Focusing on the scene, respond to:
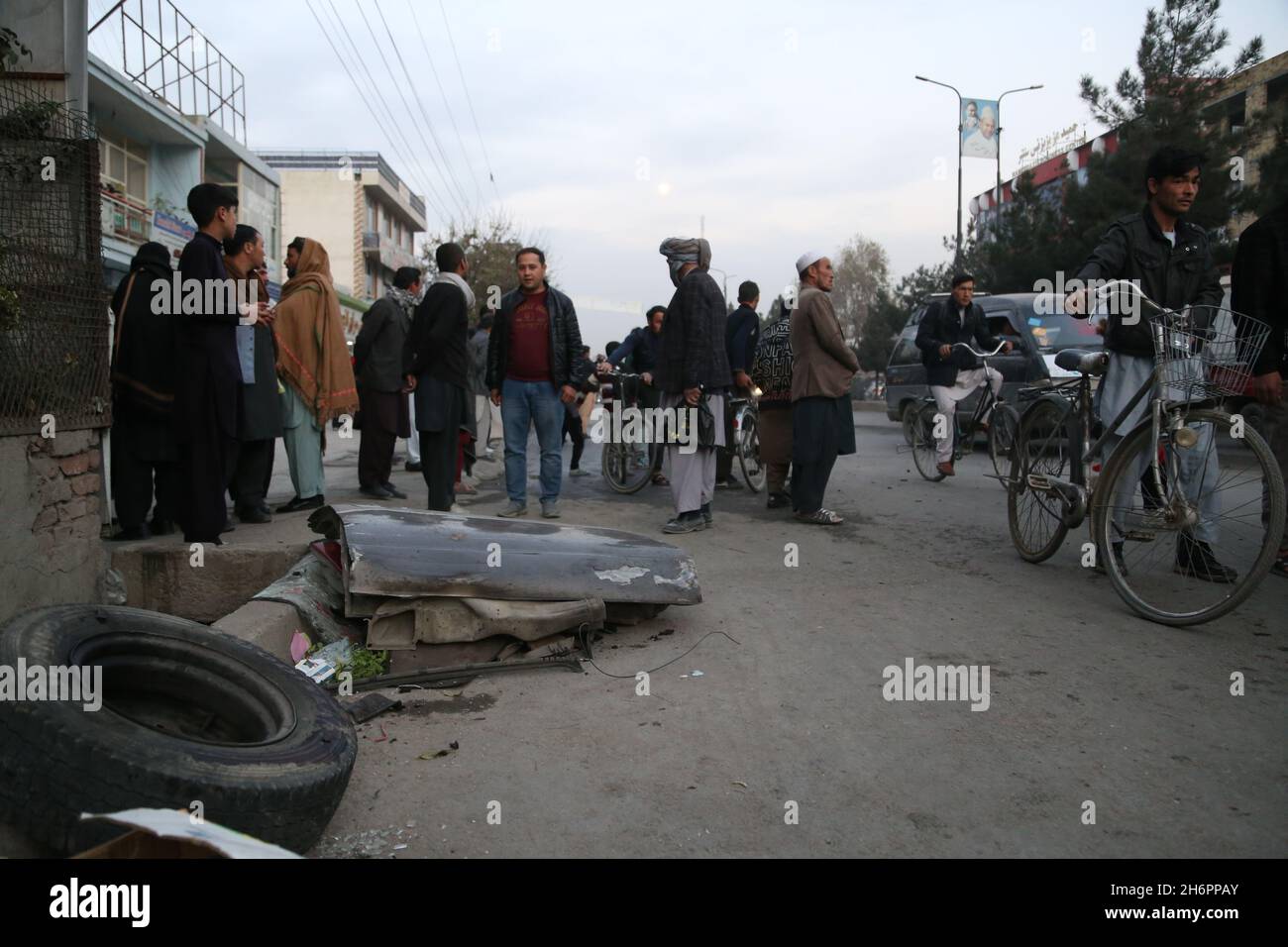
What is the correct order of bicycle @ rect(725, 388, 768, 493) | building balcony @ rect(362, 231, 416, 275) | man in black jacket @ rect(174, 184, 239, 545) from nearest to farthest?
man in black jacket @ rect(174, 184, 239, 545)
bicycle @ rect(725, 388, 768, 493)
building balcony @ rect(362, 231, 416, 275)

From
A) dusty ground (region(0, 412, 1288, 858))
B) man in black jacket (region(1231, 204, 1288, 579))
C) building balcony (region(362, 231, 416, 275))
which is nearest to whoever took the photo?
dusty ground (region(0, 412, 1288, 858))

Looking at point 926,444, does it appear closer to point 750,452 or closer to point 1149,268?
point 750,452

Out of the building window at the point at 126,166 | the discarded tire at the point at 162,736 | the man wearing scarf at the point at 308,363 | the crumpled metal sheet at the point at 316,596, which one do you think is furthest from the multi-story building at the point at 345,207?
the discarded tire at the point at 162,736

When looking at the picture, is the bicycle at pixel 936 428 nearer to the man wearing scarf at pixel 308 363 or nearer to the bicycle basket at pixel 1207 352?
the bicycle basket at pixel 1207 352

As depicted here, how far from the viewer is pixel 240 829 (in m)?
2.19

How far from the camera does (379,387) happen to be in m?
7.96

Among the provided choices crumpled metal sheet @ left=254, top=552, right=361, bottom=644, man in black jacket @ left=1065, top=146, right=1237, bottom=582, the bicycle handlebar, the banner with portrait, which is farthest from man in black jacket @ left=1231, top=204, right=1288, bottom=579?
the banner with portrait

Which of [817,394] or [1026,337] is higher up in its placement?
[1026,337]

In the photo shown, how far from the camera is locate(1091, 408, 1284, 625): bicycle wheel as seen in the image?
13.2ft

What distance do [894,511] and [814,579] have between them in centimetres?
263

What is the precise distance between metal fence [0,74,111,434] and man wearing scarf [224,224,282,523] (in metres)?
1.66

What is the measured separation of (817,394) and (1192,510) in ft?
10.5

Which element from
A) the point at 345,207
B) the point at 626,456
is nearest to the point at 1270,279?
the point at 626,456

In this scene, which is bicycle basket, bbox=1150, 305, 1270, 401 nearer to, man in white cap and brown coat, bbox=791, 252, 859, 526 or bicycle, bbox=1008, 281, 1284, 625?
bicycle, bbox=1008, 281, 1284, 625
